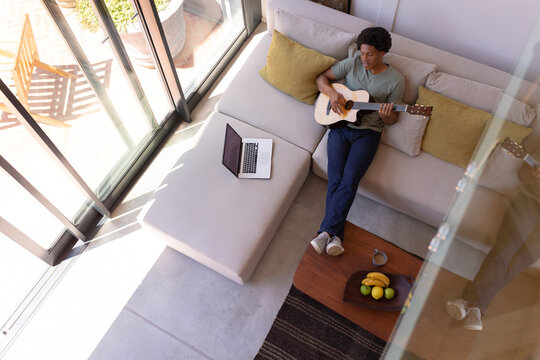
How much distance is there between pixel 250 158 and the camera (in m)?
2.76

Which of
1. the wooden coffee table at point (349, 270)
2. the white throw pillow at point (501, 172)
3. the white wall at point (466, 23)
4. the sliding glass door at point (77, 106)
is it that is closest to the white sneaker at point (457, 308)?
the wooden coffee table at point (349, 270)

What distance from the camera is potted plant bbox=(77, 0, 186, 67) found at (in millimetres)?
2303

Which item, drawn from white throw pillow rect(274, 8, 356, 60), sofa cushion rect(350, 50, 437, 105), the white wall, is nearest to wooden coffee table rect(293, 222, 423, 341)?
sofa cushion rect(350, 50, 437, 105)

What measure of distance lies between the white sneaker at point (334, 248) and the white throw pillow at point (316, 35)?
4.06 feet

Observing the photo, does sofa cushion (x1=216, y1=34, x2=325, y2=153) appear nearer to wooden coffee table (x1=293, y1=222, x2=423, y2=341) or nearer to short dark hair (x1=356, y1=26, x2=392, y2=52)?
short dark hair (x1=356, y1=26, x2=392, y2=52)

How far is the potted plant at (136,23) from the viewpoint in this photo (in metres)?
2.30

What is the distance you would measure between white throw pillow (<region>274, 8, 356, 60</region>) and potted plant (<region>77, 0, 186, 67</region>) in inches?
29.0

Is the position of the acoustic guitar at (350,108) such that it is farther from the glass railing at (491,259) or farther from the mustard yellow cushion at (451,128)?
the glass railing at (491,259)

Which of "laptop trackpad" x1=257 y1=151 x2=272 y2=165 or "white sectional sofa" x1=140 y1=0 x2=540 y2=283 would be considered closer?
"white sectional sofa" x1=140 y1=0 x2=540 y2=283

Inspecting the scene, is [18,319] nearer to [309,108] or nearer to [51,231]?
[51,231]

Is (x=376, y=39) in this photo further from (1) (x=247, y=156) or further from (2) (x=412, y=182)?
(1) (x=247, y=156)

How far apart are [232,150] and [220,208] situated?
0.38m

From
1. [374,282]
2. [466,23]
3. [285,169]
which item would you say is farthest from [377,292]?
[466,23]

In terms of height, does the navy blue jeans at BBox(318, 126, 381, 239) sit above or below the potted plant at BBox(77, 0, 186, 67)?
below
